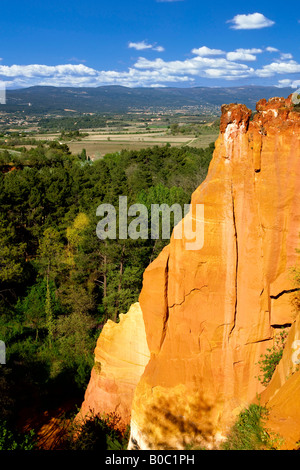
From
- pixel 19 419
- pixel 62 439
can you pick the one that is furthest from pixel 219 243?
pixel 19 419

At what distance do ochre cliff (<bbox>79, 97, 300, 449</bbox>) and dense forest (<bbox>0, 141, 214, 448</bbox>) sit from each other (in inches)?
391

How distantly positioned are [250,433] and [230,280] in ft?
13.2

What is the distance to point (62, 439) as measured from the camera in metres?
16.5

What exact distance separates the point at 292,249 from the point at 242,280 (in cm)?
166

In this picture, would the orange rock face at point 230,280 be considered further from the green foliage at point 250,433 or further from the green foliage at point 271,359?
the green foliage at point 250,433

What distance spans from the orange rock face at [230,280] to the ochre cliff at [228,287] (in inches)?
1.1

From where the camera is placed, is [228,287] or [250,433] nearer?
[250,433]

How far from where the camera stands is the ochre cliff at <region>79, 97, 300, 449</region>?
10.2m

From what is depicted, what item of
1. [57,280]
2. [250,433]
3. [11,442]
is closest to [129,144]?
[57,280]

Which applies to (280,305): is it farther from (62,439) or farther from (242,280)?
(62,439)

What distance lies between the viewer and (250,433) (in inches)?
376

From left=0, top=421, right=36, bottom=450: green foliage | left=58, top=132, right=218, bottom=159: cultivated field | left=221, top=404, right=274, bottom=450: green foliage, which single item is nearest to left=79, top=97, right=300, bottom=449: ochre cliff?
left=221, top=404, right=274, bottom=450: green foliage

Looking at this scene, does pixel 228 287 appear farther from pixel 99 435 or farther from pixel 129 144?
pixel 129 144

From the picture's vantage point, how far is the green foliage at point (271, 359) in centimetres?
1062
